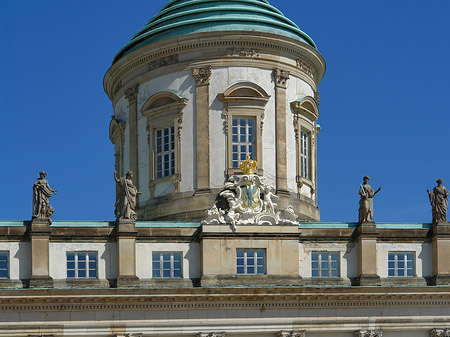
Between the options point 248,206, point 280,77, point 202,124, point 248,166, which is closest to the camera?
point 248,206

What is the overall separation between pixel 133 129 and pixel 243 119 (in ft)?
19.9

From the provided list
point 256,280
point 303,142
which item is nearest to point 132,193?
point 256,280

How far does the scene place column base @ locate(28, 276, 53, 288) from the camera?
62.1 m

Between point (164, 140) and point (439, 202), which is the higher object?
point (164, 140)

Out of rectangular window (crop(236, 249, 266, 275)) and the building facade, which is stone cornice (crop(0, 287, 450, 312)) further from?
rectangular window (crop(236, 249, 266, 275))

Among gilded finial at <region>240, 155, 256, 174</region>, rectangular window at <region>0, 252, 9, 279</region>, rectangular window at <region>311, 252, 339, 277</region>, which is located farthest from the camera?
gilded finial at <region>240, 155, 256, 174</region>

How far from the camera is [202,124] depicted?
69.1 metres

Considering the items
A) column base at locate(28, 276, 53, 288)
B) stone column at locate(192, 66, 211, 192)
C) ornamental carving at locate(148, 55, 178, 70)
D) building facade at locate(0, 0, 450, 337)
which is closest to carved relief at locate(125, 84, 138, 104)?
building facade at locate(0, 0, 450, 337)

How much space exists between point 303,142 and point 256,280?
1037cm

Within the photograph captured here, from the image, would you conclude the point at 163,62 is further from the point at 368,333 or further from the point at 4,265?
the point at 368,333

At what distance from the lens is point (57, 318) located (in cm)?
6184

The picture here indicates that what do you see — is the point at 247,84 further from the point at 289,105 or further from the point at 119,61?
the point at 119,61

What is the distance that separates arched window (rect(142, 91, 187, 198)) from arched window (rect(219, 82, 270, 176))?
2.37 meters

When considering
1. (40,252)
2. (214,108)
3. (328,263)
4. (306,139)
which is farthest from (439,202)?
(40,252)
